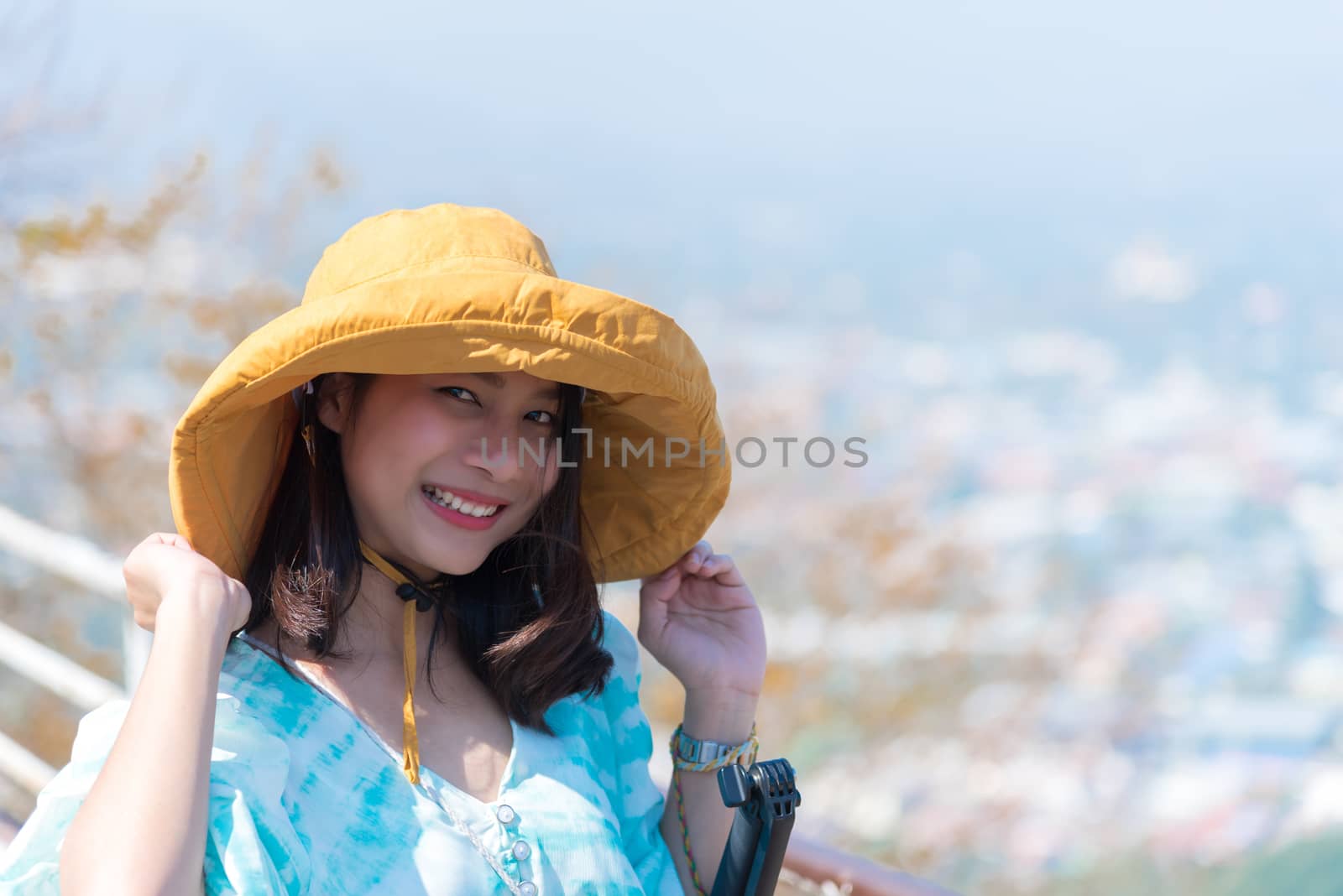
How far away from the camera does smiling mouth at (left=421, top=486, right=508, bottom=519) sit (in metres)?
1.15

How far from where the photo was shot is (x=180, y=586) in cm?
91

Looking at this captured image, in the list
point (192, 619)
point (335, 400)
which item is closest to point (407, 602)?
point (335, 400)

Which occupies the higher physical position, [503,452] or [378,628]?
[503,452]

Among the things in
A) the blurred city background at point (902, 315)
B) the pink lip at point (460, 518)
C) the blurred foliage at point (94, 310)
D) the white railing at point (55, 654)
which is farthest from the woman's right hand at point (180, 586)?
the blurred foliage at point (94, 310)

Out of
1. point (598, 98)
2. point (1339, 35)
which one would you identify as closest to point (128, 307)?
point (598, 98)

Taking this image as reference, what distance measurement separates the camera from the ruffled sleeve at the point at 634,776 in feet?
4.16

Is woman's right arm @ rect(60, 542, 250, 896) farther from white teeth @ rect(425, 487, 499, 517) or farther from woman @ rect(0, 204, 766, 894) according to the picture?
white teeth @ rect(425, 487, 499, 517)

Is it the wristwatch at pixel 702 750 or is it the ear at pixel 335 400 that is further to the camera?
the wristwatch at pixel 702 750

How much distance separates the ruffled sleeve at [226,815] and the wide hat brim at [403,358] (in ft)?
0.65

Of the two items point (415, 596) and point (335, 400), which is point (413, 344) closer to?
point (335, 400)

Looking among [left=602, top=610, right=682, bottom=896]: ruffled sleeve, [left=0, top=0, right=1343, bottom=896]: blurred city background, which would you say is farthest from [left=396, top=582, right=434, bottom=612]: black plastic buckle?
Answer: [left=0, top=0, right=1343, bottom=896]: blurred city background

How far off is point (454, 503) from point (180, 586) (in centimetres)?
31

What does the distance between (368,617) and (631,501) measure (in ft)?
1.23

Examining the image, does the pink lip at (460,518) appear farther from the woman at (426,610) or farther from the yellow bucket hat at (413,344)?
the yellow bucket hat at (413,344)
